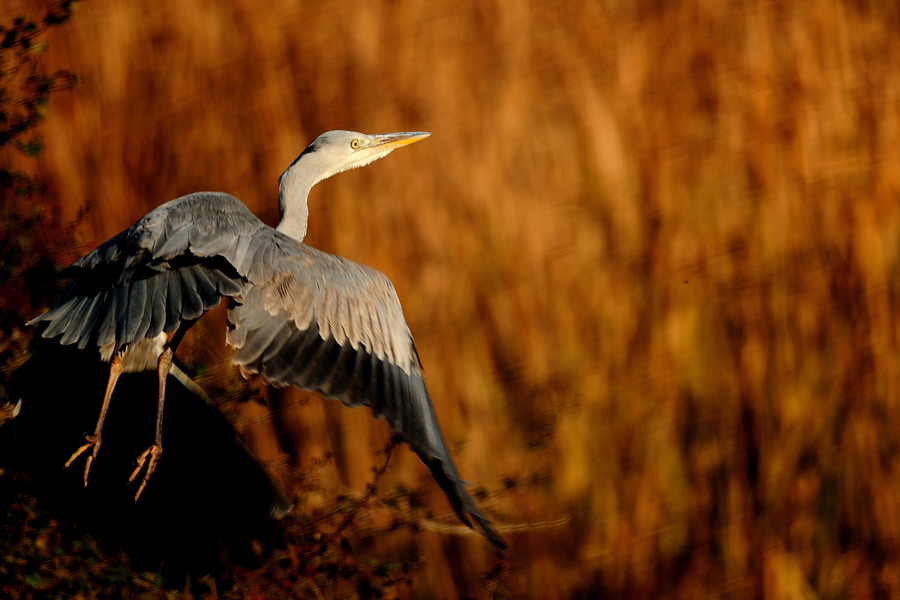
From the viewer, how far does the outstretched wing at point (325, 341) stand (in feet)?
7.41

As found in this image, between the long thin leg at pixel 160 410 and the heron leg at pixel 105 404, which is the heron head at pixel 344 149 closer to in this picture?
the long thin leg at pixel 160 410

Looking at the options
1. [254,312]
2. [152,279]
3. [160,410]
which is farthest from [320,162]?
[160,410]

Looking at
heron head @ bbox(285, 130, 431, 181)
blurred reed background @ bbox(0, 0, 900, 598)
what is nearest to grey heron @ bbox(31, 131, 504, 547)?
heron head @ bbox(285, 130, 431, 181)

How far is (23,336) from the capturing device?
281cm

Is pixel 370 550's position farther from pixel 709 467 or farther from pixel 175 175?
pixel 175 175

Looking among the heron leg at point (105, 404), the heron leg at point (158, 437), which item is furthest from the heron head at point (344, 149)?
the heron leg at point (105, 404)

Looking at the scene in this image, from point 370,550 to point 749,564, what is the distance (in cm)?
142

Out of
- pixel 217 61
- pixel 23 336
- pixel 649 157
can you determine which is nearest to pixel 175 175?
pixel 217 61

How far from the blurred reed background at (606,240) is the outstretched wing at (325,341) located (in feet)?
2.60

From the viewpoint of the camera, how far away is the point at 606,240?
341cm

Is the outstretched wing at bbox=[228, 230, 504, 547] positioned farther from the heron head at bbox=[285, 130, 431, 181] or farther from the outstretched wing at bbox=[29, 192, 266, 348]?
the heron head at bbox=[285, 130, 431, 181]

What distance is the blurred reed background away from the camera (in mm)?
3223

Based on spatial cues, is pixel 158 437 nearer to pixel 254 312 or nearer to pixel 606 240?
pixel 254 312

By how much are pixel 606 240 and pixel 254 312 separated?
158 centimetres
